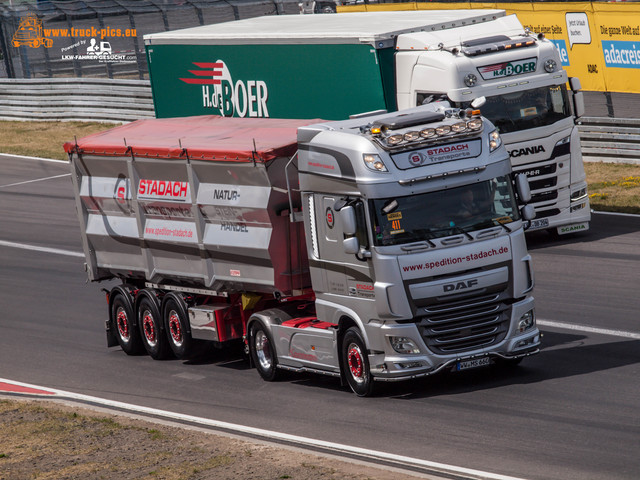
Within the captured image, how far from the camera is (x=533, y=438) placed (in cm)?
1155

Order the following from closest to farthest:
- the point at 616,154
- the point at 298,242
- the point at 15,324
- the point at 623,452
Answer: the point at 623,452, the point at 298,242, the point at 15,324, the point at 616,154

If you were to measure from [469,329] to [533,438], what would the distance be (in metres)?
2.02

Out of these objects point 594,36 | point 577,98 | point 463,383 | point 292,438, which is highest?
point 594,36

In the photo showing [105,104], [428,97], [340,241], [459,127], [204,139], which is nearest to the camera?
[459,127]

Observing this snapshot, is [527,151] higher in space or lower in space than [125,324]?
higher

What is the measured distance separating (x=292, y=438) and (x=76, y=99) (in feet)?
97.4

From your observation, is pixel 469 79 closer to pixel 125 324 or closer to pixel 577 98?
pixel 577 98

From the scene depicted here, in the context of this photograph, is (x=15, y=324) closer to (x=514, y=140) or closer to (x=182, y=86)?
(x=182, y=86)

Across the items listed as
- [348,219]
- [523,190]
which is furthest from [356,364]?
[523,190]

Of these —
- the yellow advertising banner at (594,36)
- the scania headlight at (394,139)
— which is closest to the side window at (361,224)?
the scania headlight at (394,139)

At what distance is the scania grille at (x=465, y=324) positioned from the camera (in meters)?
13.2

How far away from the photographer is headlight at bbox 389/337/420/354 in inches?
516

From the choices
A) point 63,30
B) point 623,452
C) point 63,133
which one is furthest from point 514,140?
point 63,30

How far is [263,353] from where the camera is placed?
15.4 metres
